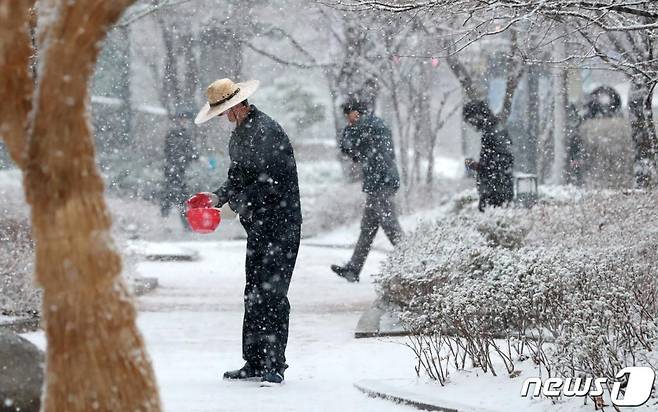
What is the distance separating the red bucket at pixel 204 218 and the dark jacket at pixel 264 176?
25cm

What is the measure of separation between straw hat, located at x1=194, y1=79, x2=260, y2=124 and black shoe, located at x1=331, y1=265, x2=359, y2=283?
618cm

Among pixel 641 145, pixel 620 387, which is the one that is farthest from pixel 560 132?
pixel 620 387

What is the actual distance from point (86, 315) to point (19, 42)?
100cm

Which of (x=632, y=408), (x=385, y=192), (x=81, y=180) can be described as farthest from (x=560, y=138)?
(x=81, y=180)

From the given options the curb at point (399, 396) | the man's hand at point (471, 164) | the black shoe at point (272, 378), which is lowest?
the black shoe at point (272, 378)

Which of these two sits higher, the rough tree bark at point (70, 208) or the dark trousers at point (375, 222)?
the rough tree bark at point (70, 208)

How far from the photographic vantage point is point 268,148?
26.8ft

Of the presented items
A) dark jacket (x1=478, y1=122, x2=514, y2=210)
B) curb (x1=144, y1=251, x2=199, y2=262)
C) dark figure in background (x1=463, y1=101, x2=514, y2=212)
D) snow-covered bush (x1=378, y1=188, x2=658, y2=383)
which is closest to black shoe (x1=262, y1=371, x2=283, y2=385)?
snow-covered bush (x1=378, y1=188, x2=658, y2=383)

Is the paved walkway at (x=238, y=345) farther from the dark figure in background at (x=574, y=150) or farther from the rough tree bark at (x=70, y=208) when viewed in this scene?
the dark figure in background at (x=574, y=150)

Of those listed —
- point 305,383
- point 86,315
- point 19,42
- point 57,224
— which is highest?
point 19,42

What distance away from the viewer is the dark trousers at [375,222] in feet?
46.3

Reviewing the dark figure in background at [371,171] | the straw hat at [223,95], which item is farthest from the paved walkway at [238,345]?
the straw hat at [223,95]

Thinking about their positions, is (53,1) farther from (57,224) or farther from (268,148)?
(268,148)

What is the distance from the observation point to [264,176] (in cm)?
816
